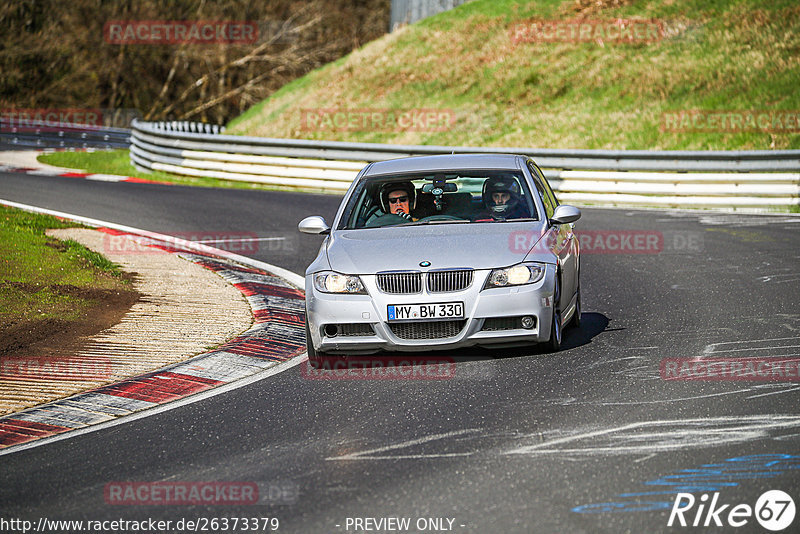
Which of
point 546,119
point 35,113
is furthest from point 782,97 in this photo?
point 35,113

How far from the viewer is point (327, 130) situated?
3612 cm

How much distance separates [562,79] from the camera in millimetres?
33938

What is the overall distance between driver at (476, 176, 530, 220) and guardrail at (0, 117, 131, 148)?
31963 millimetres

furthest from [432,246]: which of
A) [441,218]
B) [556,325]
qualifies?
[556,325]

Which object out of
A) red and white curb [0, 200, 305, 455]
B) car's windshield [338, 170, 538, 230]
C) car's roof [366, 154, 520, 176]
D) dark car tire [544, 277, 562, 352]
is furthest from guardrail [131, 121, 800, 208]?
dark car tire [544, 277, 562, 352]

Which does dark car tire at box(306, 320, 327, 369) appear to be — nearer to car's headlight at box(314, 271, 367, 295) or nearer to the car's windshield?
car's headlight at box(314, 271, 367, 295)

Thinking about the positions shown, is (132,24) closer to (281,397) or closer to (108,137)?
(108,137)

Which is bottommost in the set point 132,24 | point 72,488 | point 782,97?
point 72,488

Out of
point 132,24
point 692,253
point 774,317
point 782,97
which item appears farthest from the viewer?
point 132,24

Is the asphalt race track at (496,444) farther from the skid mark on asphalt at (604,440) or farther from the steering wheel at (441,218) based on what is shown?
the steering wheel at (441,218)

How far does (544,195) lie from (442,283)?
83.1 inches

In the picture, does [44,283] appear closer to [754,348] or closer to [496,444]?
[496,444]

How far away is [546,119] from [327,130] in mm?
8129

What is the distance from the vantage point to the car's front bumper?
316 inches
